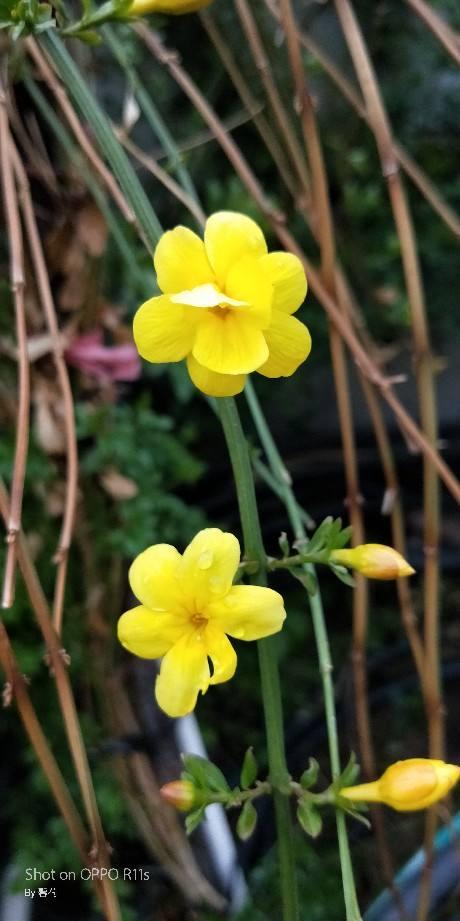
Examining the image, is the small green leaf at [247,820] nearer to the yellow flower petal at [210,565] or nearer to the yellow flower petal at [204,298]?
the yellow flower petal at [210,565]

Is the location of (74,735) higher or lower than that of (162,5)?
lower

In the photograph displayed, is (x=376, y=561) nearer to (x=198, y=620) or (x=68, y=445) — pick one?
(x=198, y=620)

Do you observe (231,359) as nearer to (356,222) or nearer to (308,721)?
(308,721)

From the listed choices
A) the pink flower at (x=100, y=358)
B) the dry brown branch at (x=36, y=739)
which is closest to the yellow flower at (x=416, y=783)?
the dry brown branch at (x=36, y=739)

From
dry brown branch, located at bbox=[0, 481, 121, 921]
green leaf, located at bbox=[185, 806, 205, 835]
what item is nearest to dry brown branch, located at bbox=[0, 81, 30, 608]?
dry brown branch, located at bbox=[0, 481, 121, 921]

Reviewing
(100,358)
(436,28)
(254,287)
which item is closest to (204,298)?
(254,287)

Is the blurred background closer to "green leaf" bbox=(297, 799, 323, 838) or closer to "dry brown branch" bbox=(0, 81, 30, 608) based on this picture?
"dry brown branch" bbox=(0, 81, 30, 608)

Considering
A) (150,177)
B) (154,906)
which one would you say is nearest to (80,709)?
(154,906)
